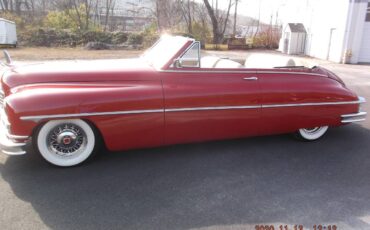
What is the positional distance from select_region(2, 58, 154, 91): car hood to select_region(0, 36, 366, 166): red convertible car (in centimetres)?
1

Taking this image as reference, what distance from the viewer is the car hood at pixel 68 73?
3.75m

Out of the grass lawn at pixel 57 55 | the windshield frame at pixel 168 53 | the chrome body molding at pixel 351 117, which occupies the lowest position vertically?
the grass lawn at pixel 57 55

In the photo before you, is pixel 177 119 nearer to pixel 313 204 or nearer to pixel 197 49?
pixel 197 49

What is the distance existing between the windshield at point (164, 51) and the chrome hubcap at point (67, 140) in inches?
47.8

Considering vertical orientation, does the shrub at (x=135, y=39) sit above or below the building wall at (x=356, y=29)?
below

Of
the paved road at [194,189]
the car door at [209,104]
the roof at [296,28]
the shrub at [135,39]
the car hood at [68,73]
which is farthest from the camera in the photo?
the shrub at [135,39]

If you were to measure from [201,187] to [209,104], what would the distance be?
1099 mm

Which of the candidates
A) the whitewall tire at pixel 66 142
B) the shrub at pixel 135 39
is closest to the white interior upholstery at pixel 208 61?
the whitewall tire at pixel 66 142

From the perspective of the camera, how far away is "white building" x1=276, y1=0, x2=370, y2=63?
58.9 ft

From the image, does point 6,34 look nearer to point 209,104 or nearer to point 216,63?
point 216,63

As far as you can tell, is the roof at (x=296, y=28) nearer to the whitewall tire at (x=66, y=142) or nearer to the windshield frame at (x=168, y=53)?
the windshield frame at (x=168, y=53)

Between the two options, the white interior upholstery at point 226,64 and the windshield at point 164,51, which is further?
the white interior upholstery at point 226,64

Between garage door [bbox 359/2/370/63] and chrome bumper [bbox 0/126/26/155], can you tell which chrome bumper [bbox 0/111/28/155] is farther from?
garage door [bbox 359/2/370/63]

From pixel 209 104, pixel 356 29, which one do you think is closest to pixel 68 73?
pixel 209 104
